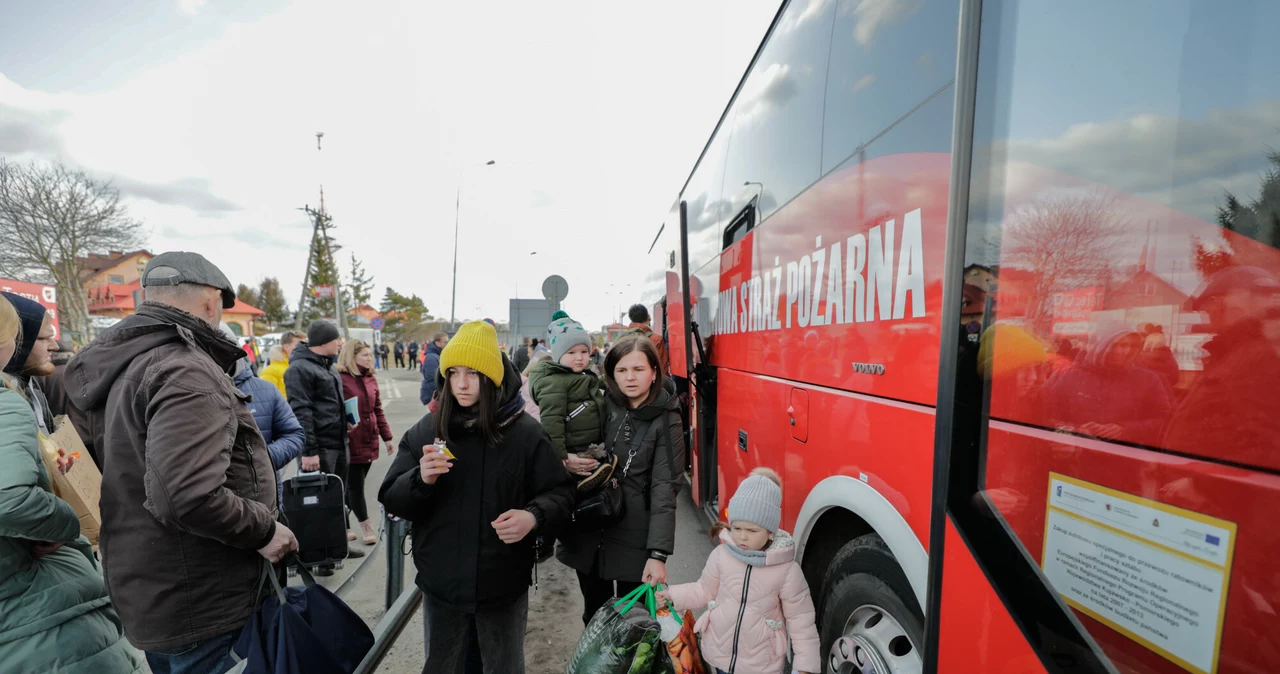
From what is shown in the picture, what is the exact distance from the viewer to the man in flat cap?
169cm

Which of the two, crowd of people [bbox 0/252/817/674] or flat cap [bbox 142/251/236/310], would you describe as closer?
crowd of people [bbox 0/252/817/674]

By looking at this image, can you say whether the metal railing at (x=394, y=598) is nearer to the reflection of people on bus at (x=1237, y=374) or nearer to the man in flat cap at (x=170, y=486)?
the man in flat cap at (x=170, y=486)

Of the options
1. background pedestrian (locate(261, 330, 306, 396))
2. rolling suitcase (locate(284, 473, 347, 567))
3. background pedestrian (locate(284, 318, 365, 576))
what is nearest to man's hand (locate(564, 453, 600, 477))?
rolling suitcase (locate(284, 473, 347, 567))

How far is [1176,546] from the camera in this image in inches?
39.6

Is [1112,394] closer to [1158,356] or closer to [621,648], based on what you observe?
[1158,356]

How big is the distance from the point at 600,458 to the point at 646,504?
1.06 feet

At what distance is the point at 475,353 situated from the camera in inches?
87.0

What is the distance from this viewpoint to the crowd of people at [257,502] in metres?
1.73

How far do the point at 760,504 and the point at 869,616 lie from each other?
566 millimetres

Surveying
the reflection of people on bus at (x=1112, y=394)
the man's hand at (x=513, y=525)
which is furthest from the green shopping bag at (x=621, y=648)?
the reflection of people on bus at (x=1112, y=394)

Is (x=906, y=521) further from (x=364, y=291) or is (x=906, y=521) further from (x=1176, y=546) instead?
(x=364, y=291)

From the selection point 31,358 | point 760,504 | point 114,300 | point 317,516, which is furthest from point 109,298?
point 760,504

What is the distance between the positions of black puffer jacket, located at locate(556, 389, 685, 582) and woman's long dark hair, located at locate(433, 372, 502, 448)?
2.76ft

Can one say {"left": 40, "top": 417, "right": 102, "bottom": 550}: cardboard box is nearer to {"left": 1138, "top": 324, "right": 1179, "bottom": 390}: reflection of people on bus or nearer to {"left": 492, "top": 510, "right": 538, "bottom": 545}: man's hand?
{"left": 492, "top": 510, "right": 538, "bottom": 545}: man's hand
